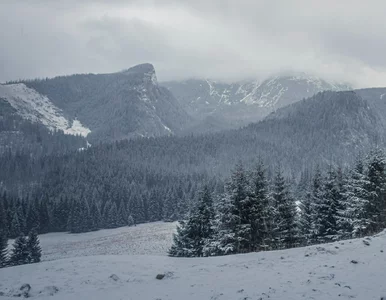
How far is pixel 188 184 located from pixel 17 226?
241ft

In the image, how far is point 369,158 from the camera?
35.0 metres

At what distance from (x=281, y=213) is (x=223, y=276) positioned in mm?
17991

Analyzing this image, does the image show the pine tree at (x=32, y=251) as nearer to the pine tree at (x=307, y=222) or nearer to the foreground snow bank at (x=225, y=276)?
the foreground snow bank at (x=225, y=276)

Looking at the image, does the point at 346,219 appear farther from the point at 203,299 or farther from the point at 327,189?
the point at 203,299

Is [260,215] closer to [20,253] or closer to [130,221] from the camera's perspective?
[20,253]

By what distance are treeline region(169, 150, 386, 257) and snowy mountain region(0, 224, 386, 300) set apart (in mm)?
10714

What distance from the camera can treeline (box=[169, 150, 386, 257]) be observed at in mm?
32719

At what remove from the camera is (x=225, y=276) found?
17.9 metres

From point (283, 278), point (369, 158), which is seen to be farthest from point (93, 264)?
point (369, 158)

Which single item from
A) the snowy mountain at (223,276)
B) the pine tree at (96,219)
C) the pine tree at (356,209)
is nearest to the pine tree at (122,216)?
the pine tree at (96,219)

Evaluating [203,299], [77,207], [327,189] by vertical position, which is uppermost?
[327,189]

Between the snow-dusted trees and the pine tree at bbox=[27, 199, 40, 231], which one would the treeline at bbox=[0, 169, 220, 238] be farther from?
the snow-dusted trees

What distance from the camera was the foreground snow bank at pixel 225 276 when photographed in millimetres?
14711

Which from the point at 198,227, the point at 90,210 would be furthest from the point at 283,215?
the point at 90,210
